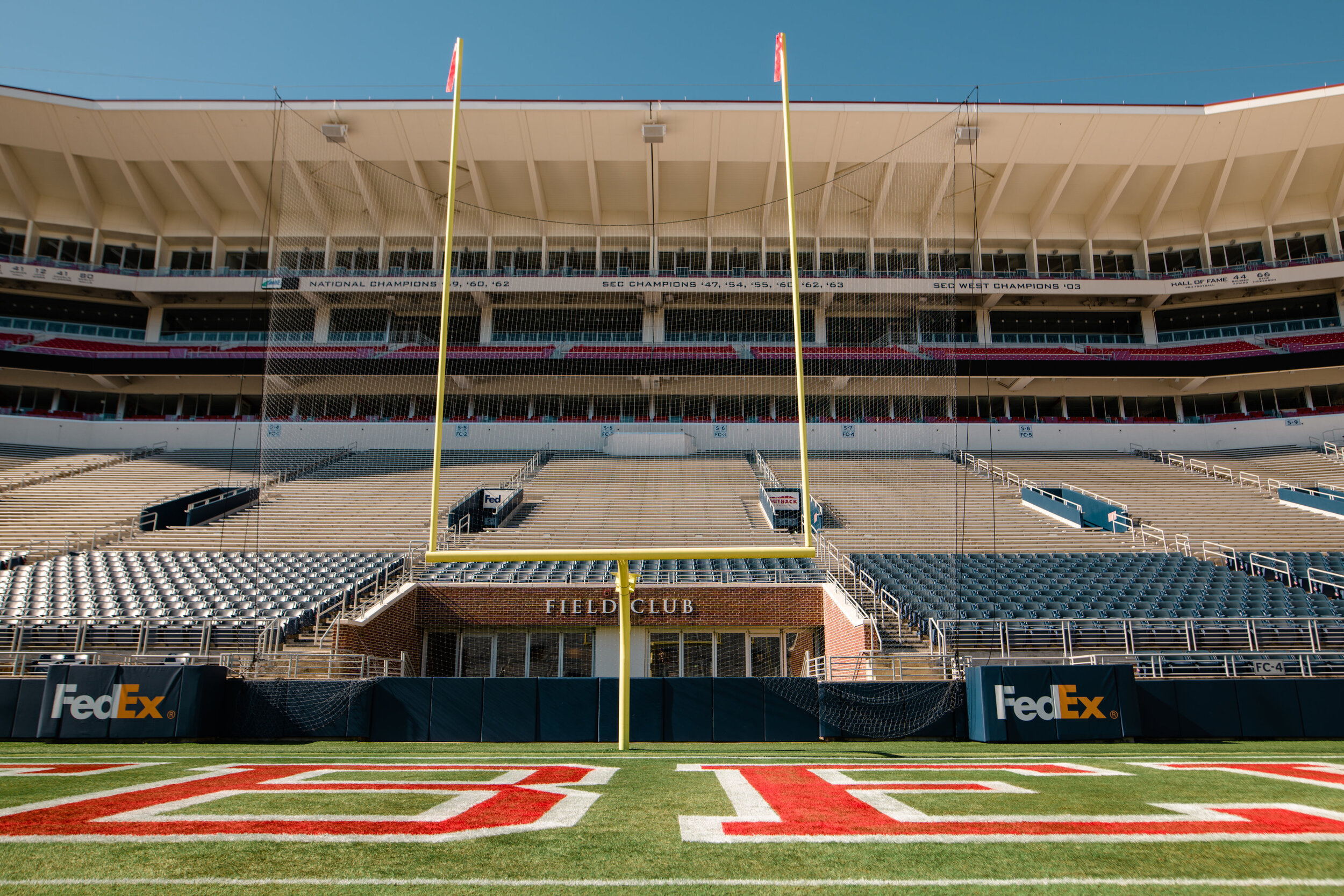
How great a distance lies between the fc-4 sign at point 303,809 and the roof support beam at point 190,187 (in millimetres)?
29987

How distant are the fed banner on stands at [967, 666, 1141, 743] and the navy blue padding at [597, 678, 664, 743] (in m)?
3.91

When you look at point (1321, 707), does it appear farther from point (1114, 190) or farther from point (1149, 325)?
point (1149, 325)

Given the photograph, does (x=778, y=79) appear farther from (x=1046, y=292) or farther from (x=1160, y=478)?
(x=1046, y=292)

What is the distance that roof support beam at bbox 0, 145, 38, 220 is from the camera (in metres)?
27.5

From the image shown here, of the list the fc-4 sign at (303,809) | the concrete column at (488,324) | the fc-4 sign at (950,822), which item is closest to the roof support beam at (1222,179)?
the concrete column at (488,324)

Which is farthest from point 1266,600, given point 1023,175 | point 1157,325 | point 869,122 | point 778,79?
point 1157,325

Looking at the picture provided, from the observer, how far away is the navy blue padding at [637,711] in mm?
9086

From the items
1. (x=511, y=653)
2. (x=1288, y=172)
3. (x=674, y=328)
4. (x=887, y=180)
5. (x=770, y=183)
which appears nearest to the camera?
(x=511, y=653)

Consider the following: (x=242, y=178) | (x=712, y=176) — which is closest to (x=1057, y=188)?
(x=712, y=176)

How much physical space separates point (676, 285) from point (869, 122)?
29.6 feet

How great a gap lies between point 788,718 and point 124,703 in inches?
316

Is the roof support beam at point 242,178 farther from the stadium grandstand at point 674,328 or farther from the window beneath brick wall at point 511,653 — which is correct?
the window beneath brick wall at point 511,653

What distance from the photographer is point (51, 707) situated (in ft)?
28.1

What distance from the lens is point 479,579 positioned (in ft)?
43.2
